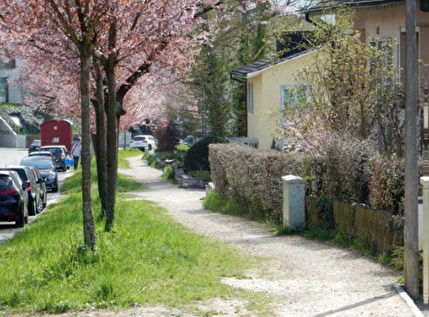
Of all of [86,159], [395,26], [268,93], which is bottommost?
[86,159]

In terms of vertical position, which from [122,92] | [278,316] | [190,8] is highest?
[190,8]

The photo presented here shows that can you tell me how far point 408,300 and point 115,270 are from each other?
3435mm

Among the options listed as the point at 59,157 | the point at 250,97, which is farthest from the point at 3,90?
the point at 250,97

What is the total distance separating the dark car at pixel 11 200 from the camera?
20625 mm

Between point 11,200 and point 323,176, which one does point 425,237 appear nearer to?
point 323,176

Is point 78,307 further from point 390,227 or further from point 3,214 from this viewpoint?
point 3,214

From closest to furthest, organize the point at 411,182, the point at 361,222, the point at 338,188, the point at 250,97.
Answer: the point at 411,182 < the point at 361,222 < the point at 338,188 < the point at 250,97

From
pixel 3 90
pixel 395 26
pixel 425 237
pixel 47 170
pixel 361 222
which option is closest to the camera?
pixel 425 237

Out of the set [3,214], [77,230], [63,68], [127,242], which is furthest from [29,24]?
[3,214]

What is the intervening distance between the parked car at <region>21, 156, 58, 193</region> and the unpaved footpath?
61.3 feet

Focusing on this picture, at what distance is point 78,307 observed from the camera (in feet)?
29.4

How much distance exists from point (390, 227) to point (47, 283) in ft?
15.5

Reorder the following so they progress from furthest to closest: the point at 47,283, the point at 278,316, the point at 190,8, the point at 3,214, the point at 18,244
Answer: the point at 3,214
the point at 190,8
the point at 18,244
the point at 47,283
the point at 278,316

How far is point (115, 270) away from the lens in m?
10.6
